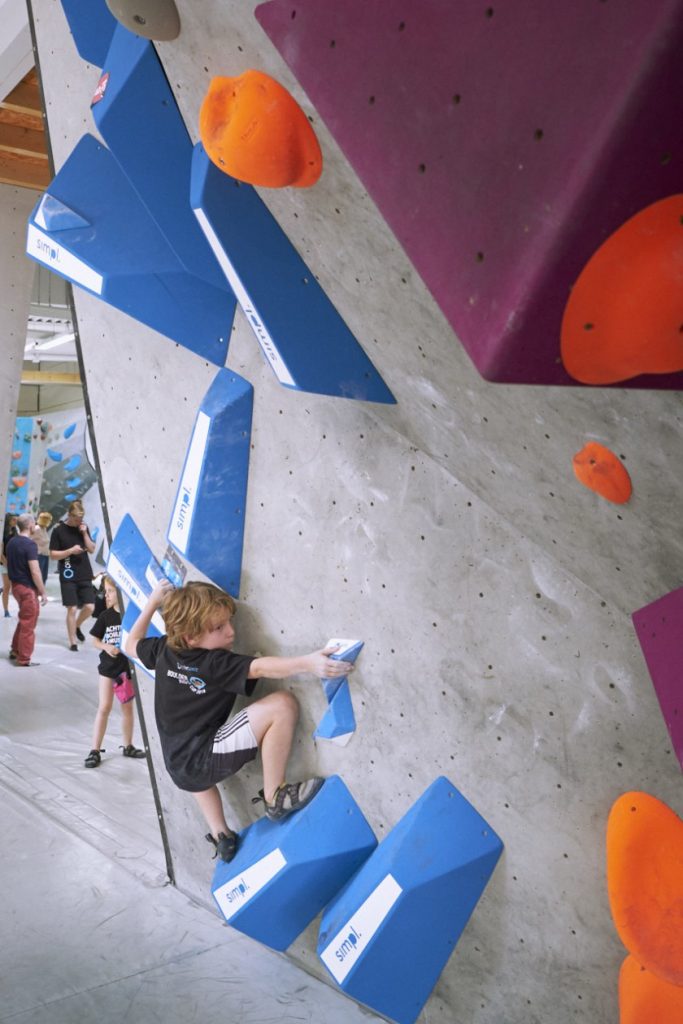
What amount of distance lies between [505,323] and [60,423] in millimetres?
13319

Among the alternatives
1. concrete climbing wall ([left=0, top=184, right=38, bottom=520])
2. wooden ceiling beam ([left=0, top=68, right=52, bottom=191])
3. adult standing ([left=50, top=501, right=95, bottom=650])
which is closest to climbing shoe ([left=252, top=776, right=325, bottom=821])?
wooden ceiling beam ([left=0, top=68, right=52, bottom=191])

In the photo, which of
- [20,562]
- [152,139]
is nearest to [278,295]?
[152,139]

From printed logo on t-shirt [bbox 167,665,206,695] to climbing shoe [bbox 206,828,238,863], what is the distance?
0.44 m

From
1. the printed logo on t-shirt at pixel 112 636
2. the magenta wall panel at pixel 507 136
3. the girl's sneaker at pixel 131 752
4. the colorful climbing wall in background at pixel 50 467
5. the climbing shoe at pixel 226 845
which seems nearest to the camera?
the magenta wall panel at pixel 507 136

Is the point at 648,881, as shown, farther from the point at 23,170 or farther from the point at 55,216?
the point at 23,170

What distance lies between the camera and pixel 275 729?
93.4 inches

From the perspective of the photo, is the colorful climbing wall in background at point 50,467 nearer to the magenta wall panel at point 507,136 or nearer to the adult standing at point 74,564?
the adult standing at point 74,564

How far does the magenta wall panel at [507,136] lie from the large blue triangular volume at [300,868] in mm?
1626

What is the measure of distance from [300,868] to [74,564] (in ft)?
18.2

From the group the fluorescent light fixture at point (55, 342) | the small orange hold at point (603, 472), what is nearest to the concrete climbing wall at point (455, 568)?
the small orange hold at point (603, 472)

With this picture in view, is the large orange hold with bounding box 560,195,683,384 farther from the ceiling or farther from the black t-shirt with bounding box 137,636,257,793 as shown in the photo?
the ceiling

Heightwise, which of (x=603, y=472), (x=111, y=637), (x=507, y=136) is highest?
(x=507, y=136)

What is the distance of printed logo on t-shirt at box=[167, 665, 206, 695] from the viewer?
Answer: 96.3 inches

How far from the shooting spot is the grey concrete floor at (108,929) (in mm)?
2385
